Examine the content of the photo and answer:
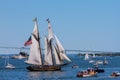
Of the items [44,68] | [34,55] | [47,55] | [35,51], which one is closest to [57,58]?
[47,55]

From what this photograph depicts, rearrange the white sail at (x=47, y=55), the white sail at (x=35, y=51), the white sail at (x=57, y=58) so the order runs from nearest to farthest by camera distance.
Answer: the white sail at (x=57, y=58) → the white sail at (x=47, y=55) → the white sail at (x=35, y=51)

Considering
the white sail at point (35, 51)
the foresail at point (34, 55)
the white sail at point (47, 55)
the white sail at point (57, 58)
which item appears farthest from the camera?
the white sail at point (35, 51)

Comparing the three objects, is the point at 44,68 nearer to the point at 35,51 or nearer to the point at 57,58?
the point at 57,58

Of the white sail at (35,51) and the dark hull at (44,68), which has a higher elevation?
the white sail at (35,51)

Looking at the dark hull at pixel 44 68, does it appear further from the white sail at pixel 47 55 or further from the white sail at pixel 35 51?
the white sail at pixel 35 51

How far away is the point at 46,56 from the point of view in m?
171

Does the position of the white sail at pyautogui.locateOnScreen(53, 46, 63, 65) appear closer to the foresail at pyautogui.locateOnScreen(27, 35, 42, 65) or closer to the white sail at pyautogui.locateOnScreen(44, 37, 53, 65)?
the white sail at pyautogui.locateOnScreen(44, 37, 53, 65)

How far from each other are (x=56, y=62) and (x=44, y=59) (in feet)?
13.5

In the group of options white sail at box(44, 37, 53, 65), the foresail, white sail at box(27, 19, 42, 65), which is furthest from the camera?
white sail at box(27, 19, 42, 65)

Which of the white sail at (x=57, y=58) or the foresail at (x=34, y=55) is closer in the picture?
the white sail at (x=57, y=58)

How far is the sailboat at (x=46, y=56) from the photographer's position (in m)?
169

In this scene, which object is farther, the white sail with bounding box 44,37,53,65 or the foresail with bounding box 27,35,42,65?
the foresail with bounding box 27,35,42,65

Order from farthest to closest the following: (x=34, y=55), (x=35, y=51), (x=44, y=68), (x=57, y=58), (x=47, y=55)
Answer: (x=35, y=51), (x=34, y=55), (x=47, y=55), (x=44, y=68), (x=57, y=58)

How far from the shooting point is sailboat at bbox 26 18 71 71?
16862 cm
